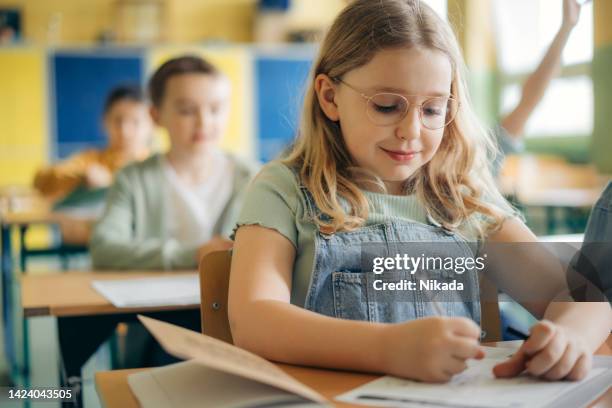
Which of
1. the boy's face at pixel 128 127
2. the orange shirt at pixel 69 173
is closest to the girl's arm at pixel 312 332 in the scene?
the orange shirt at pixel 69 173

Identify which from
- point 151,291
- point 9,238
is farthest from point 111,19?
point 151,291

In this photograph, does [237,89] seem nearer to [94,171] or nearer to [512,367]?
[94,171]

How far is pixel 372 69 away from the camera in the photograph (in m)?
1.01

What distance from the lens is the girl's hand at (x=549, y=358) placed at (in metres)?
0.70

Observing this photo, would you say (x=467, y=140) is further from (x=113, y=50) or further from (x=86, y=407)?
(x=113, y=50)

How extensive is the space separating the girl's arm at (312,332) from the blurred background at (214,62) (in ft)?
14.4

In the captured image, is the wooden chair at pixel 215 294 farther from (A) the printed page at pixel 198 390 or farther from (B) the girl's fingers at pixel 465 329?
(B) the girl's fingers at pixel 465 329

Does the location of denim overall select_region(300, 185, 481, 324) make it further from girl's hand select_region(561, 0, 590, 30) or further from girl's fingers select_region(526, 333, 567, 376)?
girl's hand select_region(561, 0, 590, 30)

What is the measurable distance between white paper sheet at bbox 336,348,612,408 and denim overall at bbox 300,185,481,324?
225 mm

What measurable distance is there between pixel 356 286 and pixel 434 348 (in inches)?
11.1

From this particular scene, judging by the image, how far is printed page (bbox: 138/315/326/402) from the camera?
611 mm

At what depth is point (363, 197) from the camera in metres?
1.04

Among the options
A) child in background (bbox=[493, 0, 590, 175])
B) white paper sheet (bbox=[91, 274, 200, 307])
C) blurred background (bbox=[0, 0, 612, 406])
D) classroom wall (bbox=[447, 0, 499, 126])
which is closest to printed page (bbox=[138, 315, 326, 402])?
white paper sheet (bbox=[91, 274, 200, 307])

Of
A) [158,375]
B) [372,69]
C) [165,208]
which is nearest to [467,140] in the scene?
[372,69]
